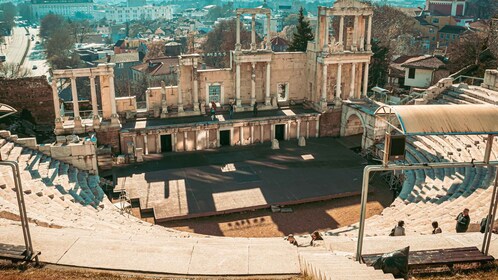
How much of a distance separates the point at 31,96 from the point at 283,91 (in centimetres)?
1893

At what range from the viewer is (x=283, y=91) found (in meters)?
38.1

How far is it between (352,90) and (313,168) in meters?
10.0

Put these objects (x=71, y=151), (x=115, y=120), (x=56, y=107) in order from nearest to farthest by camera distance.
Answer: (x=71, y=151)
(x=56, y=107)
(x=115, y=120)

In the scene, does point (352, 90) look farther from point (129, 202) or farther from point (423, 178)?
point (129, 202)

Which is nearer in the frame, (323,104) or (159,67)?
(323,104)

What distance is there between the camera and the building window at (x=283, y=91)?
119ft

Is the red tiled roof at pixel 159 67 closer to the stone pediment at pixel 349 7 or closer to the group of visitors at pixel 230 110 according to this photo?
the group of visitors at pixel 230 110

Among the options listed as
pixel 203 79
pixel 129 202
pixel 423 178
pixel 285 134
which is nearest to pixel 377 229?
pixel 423 178

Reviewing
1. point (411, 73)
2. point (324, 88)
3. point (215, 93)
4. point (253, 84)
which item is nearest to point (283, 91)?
point (253, 84)

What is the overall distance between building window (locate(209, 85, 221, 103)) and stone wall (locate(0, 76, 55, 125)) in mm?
11491

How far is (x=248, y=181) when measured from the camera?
1021 inches

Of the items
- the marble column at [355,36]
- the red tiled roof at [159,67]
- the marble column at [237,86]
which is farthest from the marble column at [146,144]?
the red tiled roof at [159,67]

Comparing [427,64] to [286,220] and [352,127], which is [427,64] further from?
[286,220]

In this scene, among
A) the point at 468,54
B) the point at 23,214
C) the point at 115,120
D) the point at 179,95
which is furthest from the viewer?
the point at 468,54
